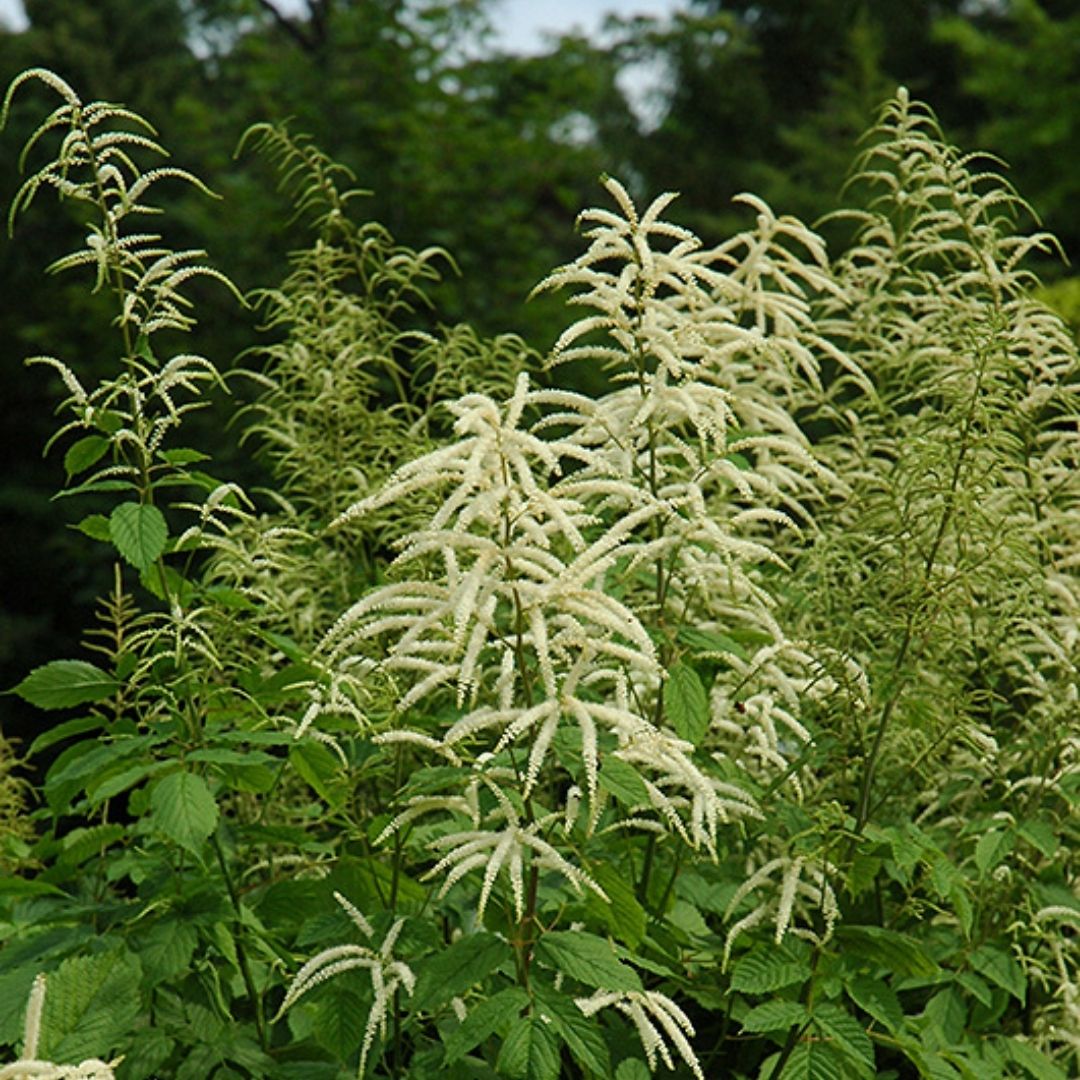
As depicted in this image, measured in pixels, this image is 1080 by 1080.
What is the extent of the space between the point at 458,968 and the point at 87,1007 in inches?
22.1

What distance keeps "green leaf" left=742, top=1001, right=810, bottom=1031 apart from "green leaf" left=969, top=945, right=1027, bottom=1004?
0.59 metres

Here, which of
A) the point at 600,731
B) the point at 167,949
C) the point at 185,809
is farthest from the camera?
the point at 600,731

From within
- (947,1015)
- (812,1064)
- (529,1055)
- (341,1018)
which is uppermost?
(529,1055)

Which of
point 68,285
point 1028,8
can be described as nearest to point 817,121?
point 1028,8

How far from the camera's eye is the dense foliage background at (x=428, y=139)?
1194 cm

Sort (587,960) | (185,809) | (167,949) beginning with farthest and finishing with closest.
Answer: (167,949) → (185,809) → (587,960)

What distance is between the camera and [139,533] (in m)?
2.75

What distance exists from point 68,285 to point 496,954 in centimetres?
1198

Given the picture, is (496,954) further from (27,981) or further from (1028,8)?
(1028,8)

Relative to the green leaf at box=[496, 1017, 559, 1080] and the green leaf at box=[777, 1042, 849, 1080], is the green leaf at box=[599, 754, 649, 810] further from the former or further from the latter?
the green leaf at box=[777, 1042, 849, 1080]

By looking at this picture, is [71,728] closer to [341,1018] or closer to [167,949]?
[167,949]

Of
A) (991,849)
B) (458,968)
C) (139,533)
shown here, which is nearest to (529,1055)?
(458,968)

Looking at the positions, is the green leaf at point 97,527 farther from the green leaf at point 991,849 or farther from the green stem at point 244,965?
the green leaf at point 991,849

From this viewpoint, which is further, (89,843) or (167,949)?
(89,843)
